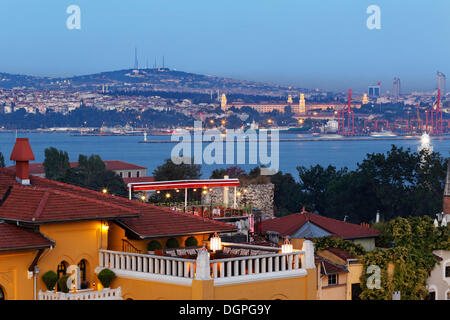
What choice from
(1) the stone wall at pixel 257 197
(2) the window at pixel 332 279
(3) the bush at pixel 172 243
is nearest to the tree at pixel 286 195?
(1) the stone wall at pixel 257 197

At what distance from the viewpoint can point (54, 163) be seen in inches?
2761

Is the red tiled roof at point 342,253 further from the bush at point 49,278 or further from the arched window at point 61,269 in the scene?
the bush at point 49,278

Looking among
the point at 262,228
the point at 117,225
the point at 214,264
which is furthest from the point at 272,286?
the point at 262,228

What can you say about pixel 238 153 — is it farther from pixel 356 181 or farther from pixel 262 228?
pixel 262 228

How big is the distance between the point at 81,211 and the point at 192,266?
1780 millimetres


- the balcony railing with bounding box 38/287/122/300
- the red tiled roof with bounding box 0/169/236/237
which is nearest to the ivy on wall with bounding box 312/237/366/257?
the red tiled roof with bounding box 0/169/236/237

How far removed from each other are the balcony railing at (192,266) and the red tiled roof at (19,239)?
1001 millimetres

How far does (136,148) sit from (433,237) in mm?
172377

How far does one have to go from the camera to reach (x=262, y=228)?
74.8 ft

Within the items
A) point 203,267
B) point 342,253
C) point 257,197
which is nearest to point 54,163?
point 257,197

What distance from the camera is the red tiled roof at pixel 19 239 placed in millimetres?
10031

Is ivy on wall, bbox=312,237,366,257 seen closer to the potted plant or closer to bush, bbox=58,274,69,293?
the potted plant
